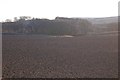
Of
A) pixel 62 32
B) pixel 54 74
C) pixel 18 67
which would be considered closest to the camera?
pixel 54 74

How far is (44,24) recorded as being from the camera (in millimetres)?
66438

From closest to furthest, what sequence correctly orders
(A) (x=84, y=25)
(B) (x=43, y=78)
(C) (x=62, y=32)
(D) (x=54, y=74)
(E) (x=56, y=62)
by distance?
1. (B) (x=43, y=78)
2. (D) (x=54, y=74)
3. (E) (x=56, y=62)
4. (C) (x=62, y=32)
5. (A) (x=84, y=25)

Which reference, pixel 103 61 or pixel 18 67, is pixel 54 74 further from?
pixel 103 61

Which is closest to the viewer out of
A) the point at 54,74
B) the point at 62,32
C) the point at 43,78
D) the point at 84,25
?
the point at 43,78

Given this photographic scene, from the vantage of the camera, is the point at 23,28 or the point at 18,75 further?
the point at 23,28

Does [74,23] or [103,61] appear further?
[74,23]

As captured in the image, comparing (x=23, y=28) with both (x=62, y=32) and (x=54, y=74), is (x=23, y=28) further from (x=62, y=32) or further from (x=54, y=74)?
(x=54, y=74)

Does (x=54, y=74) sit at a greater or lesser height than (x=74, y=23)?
lesser

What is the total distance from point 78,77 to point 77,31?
50.2 meters

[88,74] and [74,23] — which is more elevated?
[74,23]

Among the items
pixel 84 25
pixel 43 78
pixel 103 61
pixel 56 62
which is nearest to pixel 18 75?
pixel 43 78

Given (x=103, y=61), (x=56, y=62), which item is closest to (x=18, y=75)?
(x=56, y=62)

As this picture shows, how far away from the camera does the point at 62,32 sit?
62656mm

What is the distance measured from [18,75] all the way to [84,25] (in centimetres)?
5301
